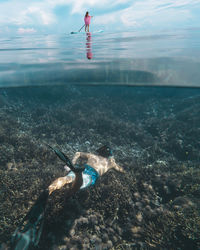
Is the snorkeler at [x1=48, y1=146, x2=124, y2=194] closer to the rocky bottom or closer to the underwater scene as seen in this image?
the underwater scene

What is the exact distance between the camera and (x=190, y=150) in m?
8.23

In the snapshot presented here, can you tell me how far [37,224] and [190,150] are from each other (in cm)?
832

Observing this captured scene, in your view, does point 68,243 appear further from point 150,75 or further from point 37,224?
point 150,75

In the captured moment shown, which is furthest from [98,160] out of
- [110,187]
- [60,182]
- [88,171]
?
[60,182]

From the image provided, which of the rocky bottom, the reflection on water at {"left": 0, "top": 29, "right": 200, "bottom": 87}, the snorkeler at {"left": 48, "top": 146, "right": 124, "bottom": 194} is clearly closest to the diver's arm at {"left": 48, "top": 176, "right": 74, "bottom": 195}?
the snorkeler at {"left": 48, "top": 146, "right": 124, "bottom": 194}

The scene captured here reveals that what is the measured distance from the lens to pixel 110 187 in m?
4.56

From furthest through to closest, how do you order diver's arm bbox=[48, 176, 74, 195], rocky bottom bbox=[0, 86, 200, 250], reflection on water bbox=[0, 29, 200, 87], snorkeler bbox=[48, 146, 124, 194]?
reflection on water bbox=[0, 29, 200, 87], rocky bottom bbox=[0, 86, 200, 250], snorkeler bbox=[48, 146, 124, 194], diver's arm bbox=[48, 176, 74, 195]

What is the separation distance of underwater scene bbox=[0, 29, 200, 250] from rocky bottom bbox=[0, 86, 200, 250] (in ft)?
0.08

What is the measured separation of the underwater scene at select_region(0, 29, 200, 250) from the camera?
3.41 metres

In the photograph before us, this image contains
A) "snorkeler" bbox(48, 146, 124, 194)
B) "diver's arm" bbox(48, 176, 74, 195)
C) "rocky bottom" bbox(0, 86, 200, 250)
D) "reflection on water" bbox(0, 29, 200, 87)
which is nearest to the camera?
"diver's arm" bbox(48, 176, 74, 195)

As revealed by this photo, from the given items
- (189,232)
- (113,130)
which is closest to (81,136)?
(113,130)

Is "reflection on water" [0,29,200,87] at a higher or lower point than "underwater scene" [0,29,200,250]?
higher

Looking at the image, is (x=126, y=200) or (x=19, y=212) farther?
(x=126, y=200)

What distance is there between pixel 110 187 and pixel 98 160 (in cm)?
89
